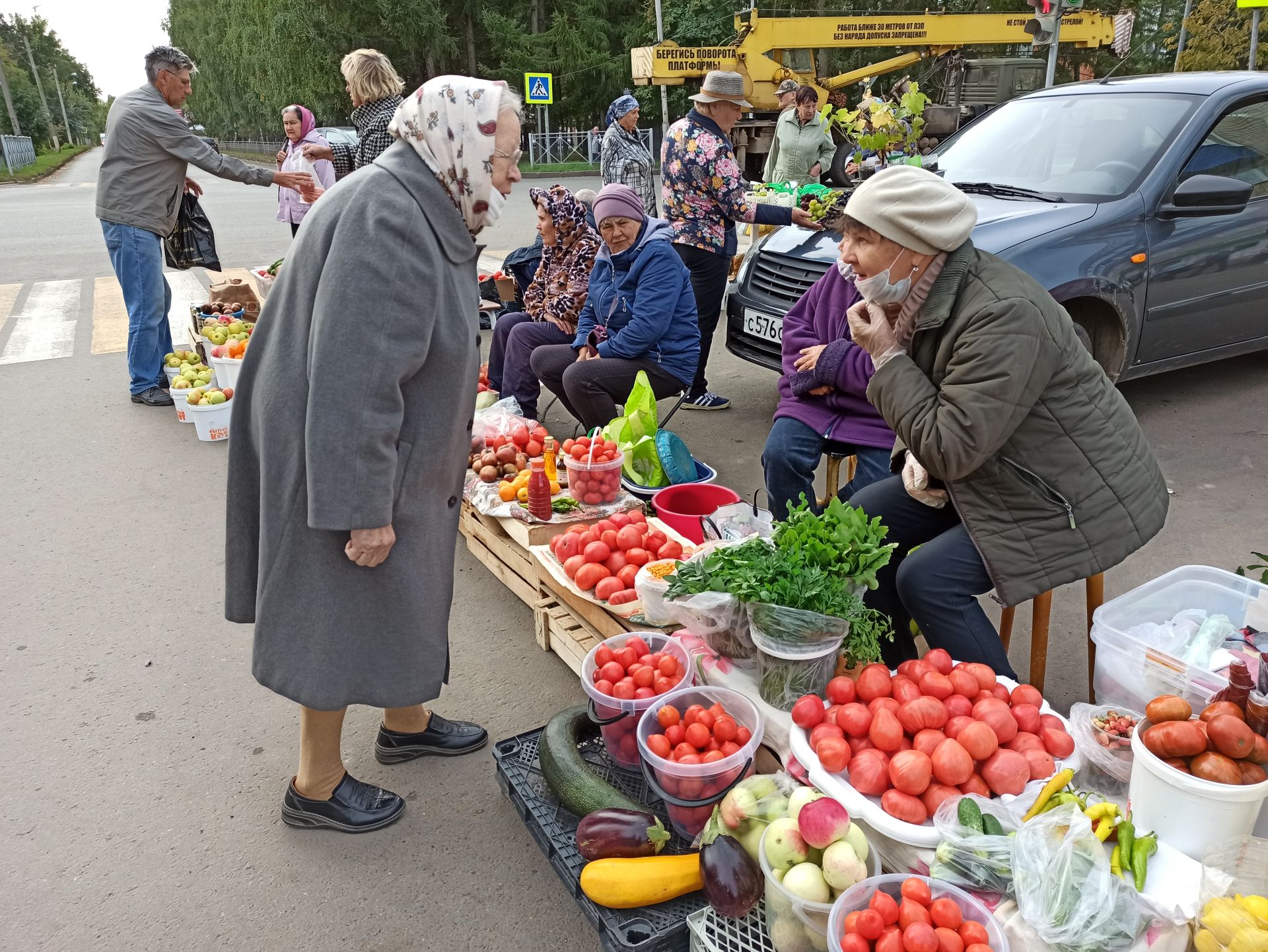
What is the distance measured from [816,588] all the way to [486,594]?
215cm

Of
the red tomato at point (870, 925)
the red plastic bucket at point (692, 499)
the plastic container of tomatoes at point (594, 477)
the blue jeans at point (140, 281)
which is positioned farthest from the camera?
the blue jeans at point (140, 281)

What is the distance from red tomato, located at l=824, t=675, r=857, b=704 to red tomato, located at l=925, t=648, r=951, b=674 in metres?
0.22

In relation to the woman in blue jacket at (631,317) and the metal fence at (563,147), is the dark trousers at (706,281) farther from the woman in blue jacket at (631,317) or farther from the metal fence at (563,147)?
the metal fence at (563,147)

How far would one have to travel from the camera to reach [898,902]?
1.87 meters

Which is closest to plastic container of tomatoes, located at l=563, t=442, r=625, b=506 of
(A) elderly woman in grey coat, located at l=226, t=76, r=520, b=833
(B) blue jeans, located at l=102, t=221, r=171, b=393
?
(A) elderly woman in grey coat, located at l=226, t=76, r=520, b=833

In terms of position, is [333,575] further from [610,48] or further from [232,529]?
[610,48]

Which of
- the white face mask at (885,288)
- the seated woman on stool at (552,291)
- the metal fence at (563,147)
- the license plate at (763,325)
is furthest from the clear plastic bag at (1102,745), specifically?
the metal fence at (563,147)

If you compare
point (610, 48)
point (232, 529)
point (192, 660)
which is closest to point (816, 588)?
point (232, 529)

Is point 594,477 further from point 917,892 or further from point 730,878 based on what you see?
point 917,892

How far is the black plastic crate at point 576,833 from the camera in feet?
6.77

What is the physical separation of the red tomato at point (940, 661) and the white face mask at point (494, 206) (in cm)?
166

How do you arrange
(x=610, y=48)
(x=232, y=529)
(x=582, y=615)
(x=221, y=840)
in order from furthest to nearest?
(x=610, y=48) → (x=582, y=615) → (x=221, y=840) → (x=232, y=529)

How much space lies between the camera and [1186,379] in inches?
262

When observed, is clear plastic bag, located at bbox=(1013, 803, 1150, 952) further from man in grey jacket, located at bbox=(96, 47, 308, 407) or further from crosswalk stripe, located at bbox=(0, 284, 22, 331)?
crosswalk stripe, located at bbox=(0, 284, 22, 331)
